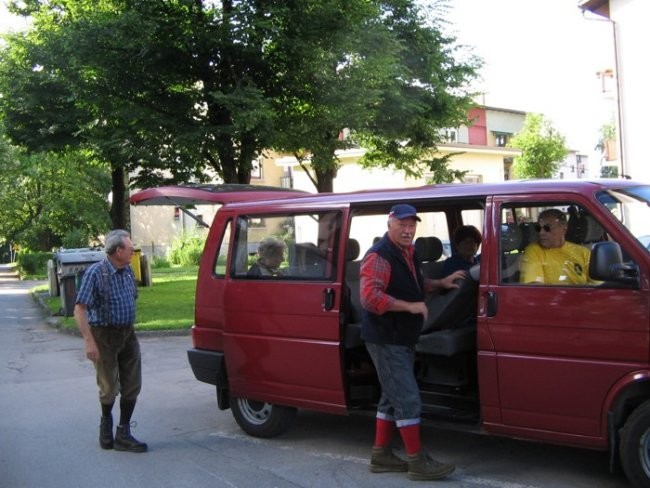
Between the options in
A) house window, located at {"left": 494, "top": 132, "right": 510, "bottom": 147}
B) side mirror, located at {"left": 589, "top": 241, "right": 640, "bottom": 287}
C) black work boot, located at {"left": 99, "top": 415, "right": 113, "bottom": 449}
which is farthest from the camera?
house window, located at {"left": 494, "top": 132, "right": 510, "bottom": 147}

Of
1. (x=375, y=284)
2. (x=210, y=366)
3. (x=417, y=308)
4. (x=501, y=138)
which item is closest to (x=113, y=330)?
(x=210, y=366)

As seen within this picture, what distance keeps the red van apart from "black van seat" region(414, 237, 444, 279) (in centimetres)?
1

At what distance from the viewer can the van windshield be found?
4.36m

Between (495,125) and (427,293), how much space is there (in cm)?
4331

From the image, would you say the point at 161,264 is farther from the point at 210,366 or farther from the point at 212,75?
the point at 210,366

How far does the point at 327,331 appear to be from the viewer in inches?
208

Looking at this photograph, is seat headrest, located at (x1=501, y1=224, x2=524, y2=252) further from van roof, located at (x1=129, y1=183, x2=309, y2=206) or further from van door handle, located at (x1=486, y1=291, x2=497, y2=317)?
van roof, located at (x1=129, y1=183, x2=309, y2=206)

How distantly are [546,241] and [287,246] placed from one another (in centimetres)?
211

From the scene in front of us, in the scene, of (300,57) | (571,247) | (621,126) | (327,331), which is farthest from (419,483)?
(621,126)

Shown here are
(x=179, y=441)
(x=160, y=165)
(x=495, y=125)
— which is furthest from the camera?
(x=495, y=125)

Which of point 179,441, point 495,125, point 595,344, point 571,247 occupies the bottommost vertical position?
point 179,441

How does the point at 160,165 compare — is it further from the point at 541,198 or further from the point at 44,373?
the point at 541,198

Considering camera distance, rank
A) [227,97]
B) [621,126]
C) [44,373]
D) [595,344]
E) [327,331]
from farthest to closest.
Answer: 1. [621,126]
2. [227,97]
3. [44,373]
4. [327,331]
5. [595,344]

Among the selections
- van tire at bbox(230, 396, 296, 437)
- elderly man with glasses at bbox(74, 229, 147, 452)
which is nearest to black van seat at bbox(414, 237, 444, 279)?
van tire at bbox(230, 396, 296, 437)
